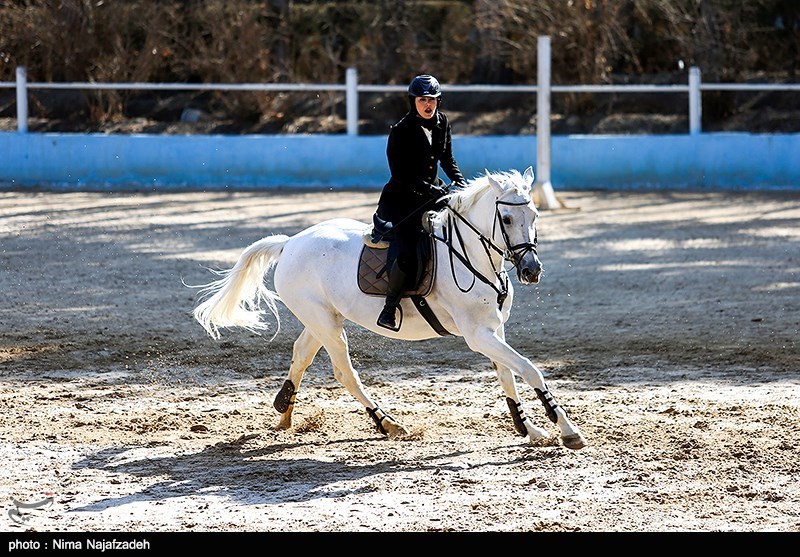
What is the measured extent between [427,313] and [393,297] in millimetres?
275

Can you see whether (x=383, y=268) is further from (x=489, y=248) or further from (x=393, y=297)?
(x=489, y=248)

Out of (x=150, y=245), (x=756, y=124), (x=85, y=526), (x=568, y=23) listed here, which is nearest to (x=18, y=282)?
(x=150, y=245)

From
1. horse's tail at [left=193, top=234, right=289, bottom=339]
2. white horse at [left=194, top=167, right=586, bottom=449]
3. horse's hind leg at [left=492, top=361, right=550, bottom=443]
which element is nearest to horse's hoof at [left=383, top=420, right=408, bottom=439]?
white horse at [left=194, top=167, right=586, bottom=449]

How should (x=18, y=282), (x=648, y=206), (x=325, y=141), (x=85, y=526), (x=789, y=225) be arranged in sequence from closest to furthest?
(x=85, y=526) < (x=18, y=282) < (x=789, y=225) < (x=648, y=206) < (x=325, y=141)

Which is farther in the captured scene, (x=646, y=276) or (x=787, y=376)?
(x=646, y=276)

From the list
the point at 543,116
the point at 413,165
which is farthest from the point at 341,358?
the point at 543,116

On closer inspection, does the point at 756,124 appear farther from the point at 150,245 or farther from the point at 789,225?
the point at 150,245

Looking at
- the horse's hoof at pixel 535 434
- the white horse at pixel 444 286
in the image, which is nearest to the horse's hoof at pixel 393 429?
the white horse at pixel 444 286

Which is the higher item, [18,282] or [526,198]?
[526,198]

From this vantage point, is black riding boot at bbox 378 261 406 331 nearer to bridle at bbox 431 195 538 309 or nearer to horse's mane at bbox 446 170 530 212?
bridle at bbox 431 195 538 309

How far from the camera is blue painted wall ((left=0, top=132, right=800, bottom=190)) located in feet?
71.1

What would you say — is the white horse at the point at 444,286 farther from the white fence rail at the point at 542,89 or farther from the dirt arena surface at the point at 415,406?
the white fence rail at the point at 542,89

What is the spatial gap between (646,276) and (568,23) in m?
11.9

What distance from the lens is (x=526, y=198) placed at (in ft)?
24.0
